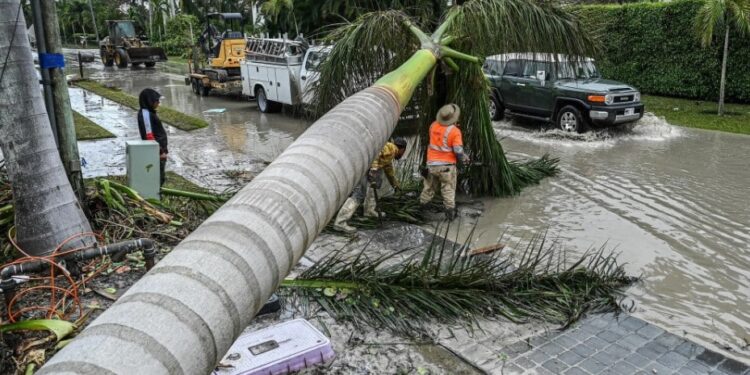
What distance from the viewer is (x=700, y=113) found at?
1598cm

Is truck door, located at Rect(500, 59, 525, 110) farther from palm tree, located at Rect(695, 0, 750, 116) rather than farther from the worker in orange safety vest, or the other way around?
the worker in orange safety vest

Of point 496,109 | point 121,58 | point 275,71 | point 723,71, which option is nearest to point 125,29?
point 121,58

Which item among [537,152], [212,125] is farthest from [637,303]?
[212,125]

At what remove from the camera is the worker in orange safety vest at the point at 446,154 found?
7672mm

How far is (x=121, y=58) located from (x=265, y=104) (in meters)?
22.1

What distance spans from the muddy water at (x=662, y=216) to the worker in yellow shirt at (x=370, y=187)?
1421 millimetres

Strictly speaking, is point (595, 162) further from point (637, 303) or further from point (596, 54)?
point (637, 303)

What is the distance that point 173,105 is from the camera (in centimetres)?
2000

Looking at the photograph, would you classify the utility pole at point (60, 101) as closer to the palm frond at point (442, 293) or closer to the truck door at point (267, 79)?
the palm frond at point (442, 293)

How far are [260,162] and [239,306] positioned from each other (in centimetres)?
1030

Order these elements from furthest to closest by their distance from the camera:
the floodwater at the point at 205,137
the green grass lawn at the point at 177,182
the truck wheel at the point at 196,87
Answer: the truck wheel at the point at 196,87 → the floodwater at the point at 205,137 → the green grass lawn at the point at 177,182

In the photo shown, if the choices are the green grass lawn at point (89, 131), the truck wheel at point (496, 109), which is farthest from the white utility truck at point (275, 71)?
the truck wheel at point (496, 109)

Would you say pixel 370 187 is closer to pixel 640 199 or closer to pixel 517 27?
pixel 517 27

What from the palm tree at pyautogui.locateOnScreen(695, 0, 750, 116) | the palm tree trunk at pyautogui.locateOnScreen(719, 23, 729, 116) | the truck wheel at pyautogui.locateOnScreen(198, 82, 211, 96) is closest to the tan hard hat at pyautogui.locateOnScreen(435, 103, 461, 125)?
the palm tree at pyautogui.locateOnScreen(695, 0, 750, 116)
